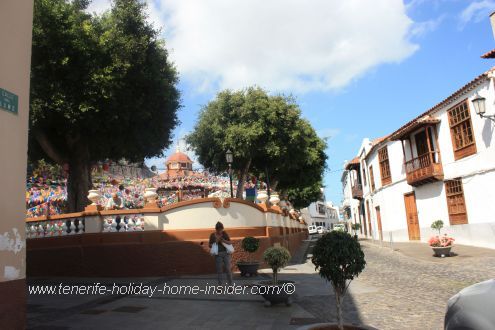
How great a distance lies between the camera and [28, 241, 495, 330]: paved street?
6.42 meters

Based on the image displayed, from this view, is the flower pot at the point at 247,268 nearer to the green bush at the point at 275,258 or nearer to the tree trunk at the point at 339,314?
the green bush at the point at 275,258

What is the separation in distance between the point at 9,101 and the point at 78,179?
999 cm

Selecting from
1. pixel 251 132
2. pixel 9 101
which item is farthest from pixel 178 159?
pixel 9 101

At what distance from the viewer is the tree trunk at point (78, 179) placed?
14.4m

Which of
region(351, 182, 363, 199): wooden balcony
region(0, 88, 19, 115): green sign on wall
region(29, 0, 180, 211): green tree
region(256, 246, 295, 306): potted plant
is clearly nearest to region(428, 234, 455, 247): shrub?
region(256, 246, 295, 306): potted plant

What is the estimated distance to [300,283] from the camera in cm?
1074

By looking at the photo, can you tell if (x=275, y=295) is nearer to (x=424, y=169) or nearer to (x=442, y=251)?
(x=442, y=251)

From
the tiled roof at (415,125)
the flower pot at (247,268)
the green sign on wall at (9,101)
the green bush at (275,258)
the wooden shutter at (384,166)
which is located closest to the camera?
the green sign on wall at (9,101)

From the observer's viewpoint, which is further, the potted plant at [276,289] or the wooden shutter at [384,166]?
the wooden shutter at [384,166]

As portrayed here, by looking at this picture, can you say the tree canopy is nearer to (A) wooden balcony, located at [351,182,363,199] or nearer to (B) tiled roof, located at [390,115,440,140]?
(B) tiled roof, located at [390,115,440,140]

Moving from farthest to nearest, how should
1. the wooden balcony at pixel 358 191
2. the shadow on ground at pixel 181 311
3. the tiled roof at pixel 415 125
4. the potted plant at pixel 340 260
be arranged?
the wooden balcony at pixel 358 191 < the tiled roof at pixel 415 125 < the shadow on ground at pixel 181 311 < the potted plant at pixel 340 260

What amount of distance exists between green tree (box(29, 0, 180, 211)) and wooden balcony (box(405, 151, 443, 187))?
13.2 m

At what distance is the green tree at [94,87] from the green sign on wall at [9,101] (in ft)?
23.9

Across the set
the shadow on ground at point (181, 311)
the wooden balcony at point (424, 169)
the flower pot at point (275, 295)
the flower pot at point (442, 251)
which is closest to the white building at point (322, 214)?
the wooden balcony at point (424, 169)
